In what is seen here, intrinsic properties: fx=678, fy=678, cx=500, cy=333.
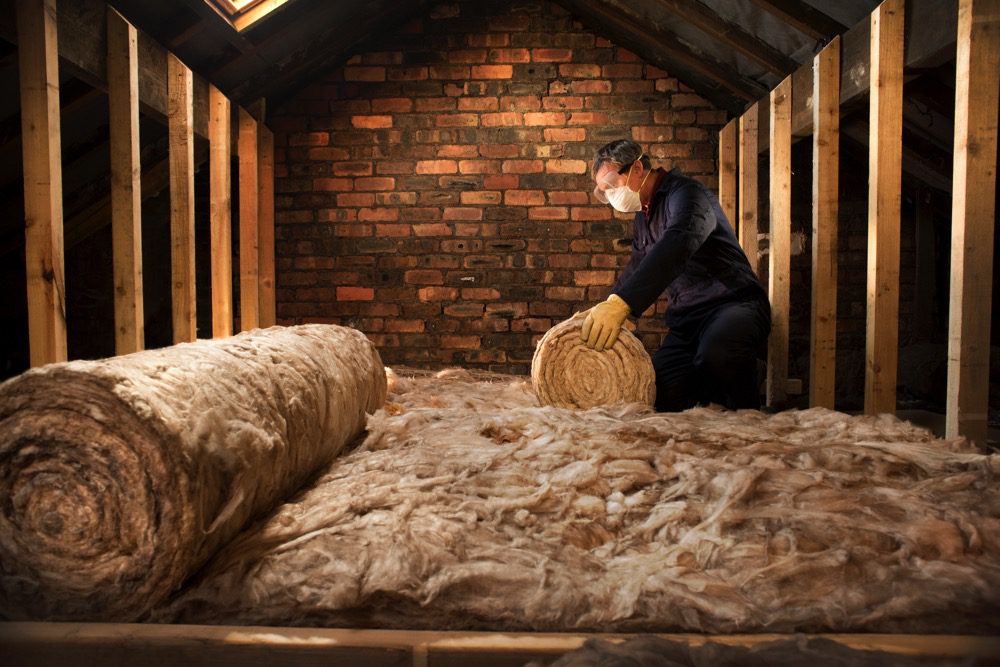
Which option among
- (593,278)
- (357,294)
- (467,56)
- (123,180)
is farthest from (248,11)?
(593,278)

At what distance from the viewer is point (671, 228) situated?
2613 mm

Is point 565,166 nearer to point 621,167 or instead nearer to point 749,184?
point 749,184

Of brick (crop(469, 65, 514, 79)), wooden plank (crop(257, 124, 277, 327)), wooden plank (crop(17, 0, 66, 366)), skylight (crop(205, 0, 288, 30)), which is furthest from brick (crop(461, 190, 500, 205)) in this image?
wooden plank (crop(17, 0, 66, 366))

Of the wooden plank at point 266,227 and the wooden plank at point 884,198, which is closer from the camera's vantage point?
the wooden plank at point 884,198

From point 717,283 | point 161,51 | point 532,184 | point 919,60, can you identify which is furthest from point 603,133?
point 161,51

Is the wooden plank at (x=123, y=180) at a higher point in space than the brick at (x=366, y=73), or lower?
lower

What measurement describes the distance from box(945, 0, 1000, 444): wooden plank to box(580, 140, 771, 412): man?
2.79 ft

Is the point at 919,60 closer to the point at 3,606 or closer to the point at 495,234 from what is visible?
the point at 495,234

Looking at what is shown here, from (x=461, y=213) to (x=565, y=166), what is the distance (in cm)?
72

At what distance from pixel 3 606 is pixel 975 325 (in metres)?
2.35

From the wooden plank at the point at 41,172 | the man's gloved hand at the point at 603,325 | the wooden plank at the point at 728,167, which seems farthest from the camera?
the wooden plank at the point at 728,167

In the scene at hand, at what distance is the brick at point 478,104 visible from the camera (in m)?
4.29

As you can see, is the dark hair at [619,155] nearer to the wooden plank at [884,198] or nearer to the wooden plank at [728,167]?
the wooden plank at [884,198]

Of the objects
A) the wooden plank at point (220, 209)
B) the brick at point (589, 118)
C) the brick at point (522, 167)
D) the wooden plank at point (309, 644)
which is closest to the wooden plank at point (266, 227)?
the wooden plank at point (220, 209)
